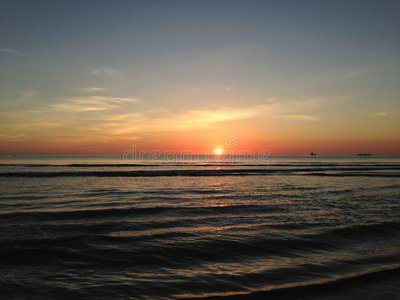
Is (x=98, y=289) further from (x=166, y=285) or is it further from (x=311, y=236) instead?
(x=311, y=236)

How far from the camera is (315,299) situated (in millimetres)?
6070

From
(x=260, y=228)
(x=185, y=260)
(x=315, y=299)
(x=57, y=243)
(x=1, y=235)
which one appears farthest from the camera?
(x=260, y=228)

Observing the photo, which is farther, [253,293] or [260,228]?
[260,228]

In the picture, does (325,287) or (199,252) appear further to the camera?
(199,252)

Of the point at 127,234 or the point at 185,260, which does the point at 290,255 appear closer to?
the point at 185,260

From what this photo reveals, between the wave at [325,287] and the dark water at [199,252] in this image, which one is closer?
the wave at [325,287]

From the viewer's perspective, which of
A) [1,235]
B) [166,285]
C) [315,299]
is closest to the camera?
[315,299]

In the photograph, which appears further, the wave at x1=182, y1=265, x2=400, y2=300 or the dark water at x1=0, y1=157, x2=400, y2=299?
the dark water at x1=0, y1=157, x2=400, y2=299

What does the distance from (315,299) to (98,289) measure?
4.81 meters

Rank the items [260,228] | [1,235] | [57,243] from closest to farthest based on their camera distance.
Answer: [57,243] < [1,235] < [260,228]

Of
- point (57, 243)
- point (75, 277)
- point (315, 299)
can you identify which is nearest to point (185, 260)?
point (75, 277)

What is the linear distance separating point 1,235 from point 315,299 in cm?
1091

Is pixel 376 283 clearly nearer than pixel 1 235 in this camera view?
Yes

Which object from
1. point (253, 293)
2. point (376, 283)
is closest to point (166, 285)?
point (253, 293)
